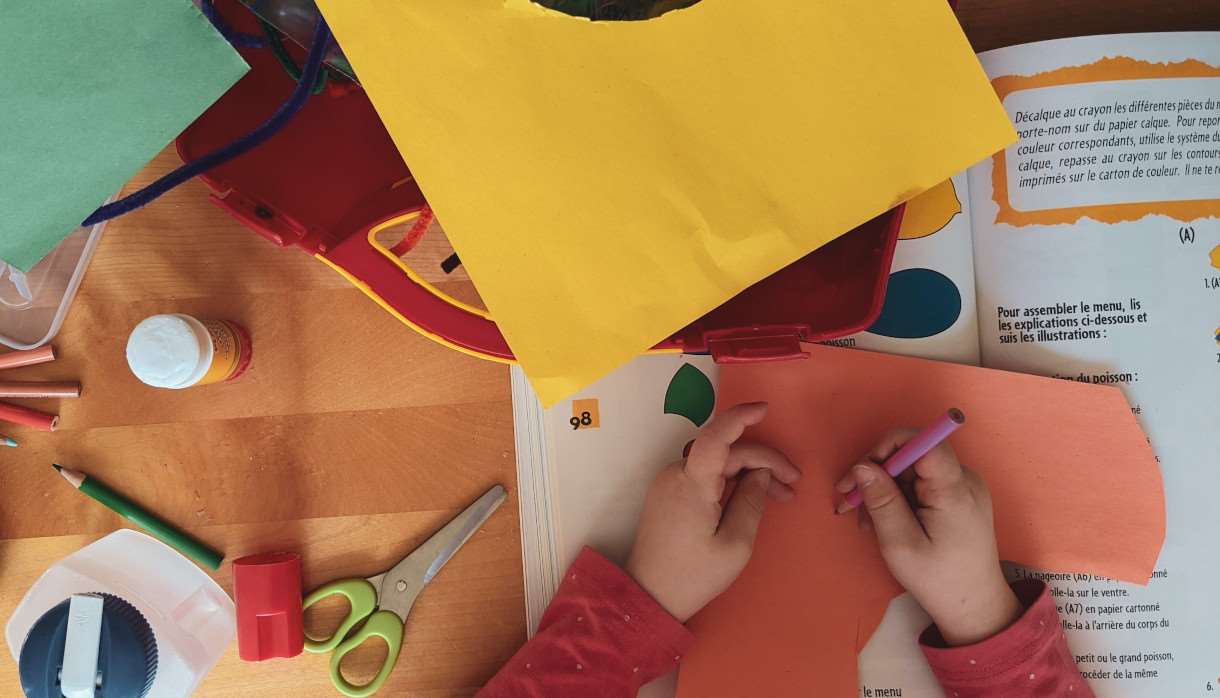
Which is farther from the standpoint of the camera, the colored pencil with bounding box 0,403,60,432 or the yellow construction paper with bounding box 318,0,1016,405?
the colored pencil with bounding box 0,403,60,432

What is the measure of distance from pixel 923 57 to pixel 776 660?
0.31 m

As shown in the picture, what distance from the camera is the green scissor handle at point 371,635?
403 millimetres

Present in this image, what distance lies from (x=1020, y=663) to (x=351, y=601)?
364mm

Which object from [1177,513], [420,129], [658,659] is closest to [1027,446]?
[1177,513]

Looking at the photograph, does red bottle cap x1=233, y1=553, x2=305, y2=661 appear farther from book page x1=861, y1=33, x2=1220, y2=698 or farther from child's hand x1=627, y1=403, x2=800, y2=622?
book page x1=861, y1=33, x2=1220, y2=698

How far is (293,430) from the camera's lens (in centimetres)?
41

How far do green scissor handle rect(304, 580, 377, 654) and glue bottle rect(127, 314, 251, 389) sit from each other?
13cm

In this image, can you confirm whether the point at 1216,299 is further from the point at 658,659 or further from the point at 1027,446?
the point at 658,659

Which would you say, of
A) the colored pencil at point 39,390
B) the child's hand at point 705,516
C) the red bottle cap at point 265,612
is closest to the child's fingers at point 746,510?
the child's hand at point 705,516

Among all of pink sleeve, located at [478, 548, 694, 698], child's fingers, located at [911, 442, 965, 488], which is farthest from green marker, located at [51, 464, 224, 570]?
child's fingers, located at [911, 442, 965, 488]

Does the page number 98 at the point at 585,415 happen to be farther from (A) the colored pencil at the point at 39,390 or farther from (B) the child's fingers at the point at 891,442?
(A) the colored pencil at the point at 39,390

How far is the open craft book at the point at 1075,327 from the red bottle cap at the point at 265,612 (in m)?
0.13

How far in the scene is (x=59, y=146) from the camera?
26 centimetres

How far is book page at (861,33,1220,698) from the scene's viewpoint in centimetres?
41
